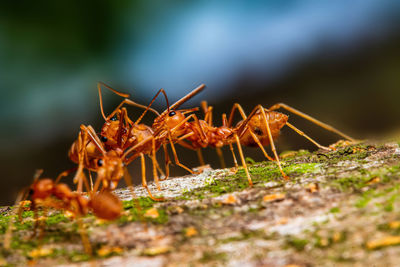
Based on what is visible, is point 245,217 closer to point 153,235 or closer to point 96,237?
point 153,235

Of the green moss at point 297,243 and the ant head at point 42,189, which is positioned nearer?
the green moss at point 297,243

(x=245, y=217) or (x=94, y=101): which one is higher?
(x=94, y=101)

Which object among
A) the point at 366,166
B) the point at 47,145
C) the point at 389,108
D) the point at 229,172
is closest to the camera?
the point at 366,166

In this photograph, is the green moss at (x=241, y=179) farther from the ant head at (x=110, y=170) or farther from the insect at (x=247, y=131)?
the ant head at (x=110, y=170)

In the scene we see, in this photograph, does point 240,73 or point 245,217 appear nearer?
point 245,217

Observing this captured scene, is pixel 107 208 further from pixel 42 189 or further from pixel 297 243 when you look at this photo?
pixel 297 243

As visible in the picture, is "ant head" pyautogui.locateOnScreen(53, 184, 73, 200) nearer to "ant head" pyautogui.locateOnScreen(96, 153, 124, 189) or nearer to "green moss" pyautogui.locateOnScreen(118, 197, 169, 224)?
"ant head" pyautogui.locateOnScreen(96, 153, 124, 189)

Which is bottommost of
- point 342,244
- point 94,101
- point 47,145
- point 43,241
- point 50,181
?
point 342,244

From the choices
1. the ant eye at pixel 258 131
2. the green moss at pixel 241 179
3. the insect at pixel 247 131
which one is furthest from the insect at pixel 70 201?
the ant eye at pixel 258 131

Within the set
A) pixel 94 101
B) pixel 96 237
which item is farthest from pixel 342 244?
pixel 94 101
